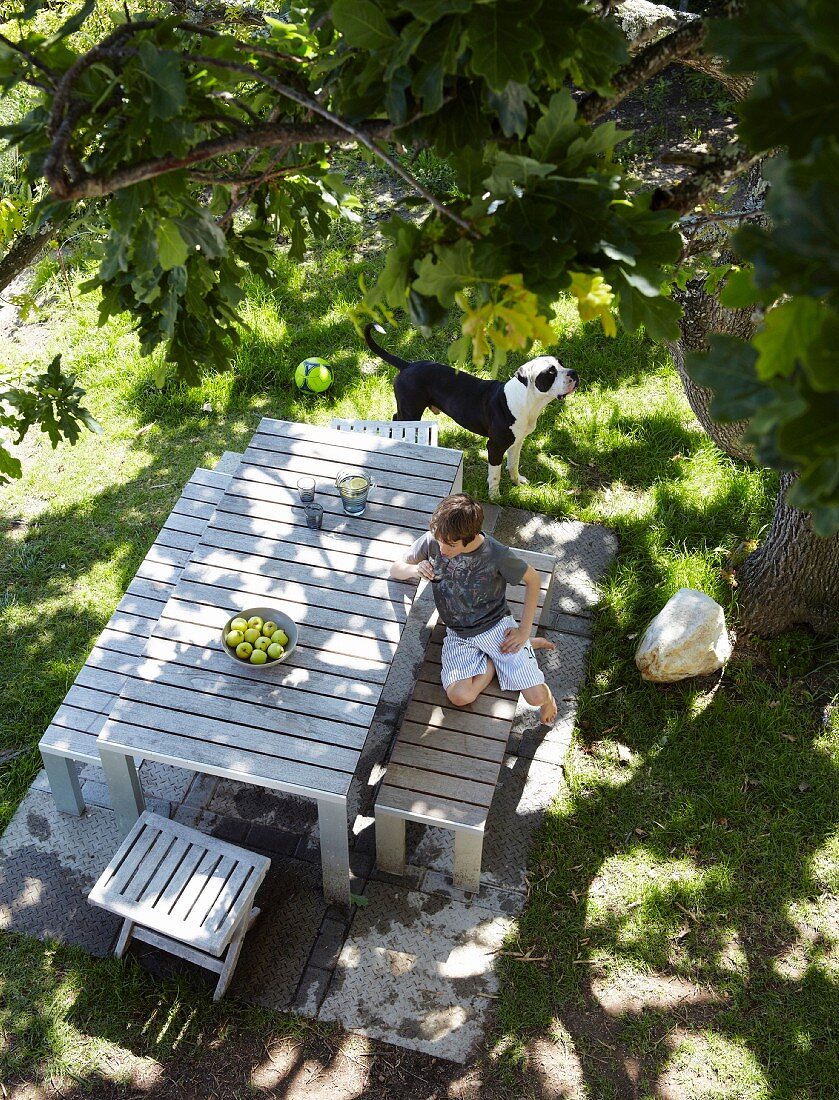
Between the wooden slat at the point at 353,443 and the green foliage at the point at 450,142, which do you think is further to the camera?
the wooden slat at the point at 353,443

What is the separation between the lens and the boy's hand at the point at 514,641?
3.97m

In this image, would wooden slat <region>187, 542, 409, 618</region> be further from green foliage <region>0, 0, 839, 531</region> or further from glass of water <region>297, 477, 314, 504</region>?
green foliage <region>0, 0, 839, 531</region>

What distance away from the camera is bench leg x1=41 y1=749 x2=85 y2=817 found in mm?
3932

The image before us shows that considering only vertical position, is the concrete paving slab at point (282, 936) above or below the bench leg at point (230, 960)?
below

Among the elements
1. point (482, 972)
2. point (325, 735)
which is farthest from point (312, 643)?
point (482, 972)

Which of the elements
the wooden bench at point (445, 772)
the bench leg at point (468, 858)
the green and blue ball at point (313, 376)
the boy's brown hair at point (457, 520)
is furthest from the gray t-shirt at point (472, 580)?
the green and blue ball at point (313, 376)

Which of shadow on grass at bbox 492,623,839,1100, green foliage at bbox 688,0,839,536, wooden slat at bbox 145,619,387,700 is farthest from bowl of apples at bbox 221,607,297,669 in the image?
green foliage at bbox 688,0,839,536

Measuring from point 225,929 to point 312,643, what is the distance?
1.05m

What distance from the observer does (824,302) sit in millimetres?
1157

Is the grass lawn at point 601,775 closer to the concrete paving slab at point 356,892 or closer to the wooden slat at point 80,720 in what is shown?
the concrete paving slab at point 356,892

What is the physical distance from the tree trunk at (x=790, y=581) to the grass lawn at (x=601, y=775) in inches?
4.6

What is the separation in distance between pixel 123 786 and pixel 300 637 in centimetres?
87

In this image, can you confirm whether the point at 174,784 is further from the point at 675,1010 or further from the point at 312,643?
the point at 675,1010

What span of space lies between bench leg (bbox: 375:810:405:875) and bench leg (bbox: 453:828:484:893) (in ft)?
0.70
